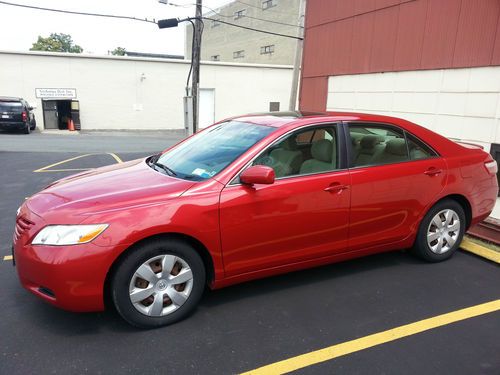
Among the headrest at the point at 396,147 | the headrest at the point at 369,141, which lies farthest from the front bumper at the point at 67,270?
the headrest at the point at 396,147

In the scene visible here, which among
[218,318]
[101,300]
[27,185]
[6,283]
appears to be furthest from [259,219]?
[27,185]

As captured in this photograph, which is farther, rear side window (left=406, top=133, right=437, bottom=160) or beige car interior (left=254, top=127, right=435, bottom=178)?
rear side window (left=406, top=133, right=437, bottom=160)

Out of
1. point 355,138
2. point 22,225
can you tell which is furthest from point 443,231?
point 22,225

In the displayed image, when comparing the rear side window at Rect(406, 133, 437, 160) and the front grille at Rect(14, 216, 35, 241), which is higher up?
the rear side window at Rect(406, 133, 437, 160)

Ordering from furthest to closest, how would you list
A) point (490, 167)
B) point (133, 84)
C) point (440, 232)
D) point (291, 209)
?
point (133, 84)
point (490, 167)
point (440, 232)
point (291, 209)

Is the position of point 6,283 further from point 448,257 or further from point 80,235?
point 448,257

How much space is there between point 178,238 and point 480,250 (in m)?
3.39

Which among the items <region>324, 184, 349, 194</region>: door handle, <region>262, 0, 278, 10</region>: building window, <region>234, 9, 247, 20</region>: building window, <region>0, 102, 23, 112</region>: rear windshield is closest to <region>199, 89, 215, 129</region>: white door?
<region>0, 102, 23, 112</region>: rear windshield

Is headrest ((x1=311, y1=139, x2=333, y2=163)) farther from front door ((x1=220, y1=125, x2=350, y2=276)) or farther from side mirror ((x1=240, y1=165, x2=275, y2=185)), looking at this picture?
side mirror ((x1=240, y1=165, x2=275, y2=185))

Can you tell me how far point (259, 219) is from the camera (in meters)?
3.20

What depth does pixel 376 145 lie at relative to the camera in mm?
3906

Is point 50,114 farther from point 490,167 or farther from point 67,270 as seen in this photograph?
point 490,167

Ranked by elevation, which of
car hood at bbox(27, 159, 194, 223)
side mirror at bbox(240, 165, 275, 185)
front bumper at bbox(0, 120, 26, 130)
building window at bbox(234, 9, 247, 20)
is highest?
building window at bbox(234, 9, 247, 20)

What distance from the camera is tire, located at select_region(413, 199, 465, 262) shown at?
4.13m
